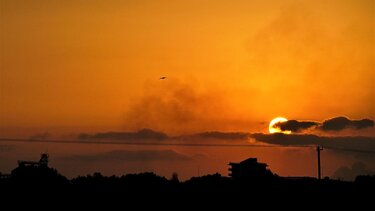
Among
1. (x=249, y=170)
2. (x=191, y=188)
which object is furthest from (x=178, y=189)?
(x=249, y=170)

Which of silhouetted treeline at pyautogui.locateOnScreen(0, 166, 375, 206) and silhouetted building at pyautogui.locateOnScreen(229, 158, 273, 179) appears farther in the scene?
silhouetted building at pyautogui.locateOnScreen(229, 158, 273, 179)

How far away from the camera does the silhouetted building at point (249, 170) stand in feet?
420

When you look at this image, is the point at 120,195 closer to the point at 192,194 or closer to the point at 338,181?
the point at 192,194

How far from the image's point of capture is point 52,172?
133125mm

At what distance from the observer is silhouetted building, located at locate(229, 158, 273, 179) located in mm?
127981

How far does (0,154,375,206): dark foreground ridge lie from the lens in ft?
357

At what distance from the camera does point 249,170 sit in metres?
129

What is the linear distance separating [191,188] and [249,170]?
1282 cm

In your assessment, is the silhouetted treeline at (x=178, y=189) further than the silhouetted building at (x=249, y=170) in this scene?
No

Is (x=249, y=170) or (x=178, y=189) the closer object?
(x=178, y=189)

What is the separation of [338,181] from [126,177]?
3728cm

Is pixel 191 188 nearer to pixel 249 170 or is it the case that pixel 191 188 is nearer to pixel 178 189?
pixel 178 189

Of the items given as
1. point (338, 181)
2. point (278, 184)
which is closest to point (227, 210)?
point (278, 184)

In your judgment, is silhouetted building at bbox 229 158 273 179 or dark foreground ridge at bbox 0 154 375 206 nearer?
dark foreground ridge at bbox 0 154 375 206
